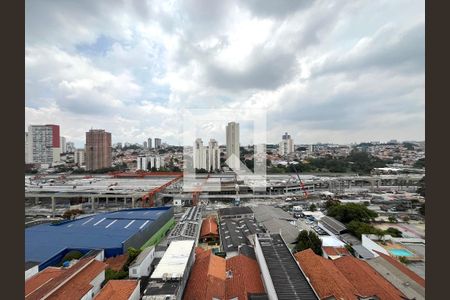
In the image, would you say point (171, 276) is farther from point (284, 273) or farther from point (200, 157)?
point (200, 157)

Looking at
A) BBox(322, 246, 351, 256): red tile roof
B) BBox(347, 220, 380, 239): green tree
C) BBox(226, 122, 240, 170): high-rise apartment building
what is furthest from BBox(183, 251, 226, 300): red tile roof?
BBox(226, 122, 240, 170): high-rise apartment building

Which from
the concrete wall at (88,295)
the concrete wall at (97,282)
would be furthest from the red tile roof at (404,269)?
the concrete wall at (97,282)

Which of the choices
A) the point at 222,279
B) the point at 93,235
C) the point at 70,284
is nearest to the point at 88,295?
the point at 70,284

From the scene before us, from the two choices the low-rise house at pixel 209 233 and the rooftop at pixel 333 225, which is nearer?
the rooftop at pixel 333 225

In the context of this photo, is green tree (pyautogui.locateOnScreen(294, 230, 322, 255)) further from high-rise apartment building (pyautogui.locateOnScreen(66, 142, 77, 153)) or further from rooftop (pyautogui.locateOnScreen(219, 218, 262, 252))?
high-rise apartment building (pyautogui.locateOnScreen(66, 142, 77, 153))

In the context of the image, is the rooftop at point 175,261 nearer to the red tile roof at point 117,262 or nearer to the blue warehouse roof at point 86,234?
the red tile roof at point 117,262
